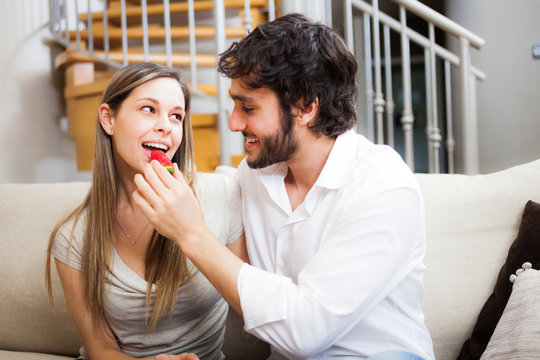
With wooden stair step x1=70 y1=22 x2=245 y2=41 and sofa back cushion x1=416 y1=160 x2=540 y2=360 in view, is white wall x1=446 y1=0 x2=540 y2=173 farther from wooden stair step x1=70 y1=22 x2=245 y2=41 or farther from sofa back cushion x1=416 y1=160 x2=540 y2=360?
sofa back cushion x1=416 y1=160 x2=540 y2=360

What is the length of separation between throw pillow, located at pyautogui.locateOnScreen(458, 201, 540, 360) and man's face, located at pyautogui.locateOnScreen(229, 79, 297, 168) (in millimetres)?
658

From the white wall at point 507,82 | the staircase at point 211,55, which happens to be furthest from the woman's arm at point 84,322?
the white wall at point 507,82

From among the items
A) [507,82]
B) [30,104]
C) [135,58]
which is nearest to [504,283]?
[135,58]

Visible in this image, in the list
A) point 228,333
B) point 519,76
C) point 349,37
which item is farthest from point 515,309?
point 519,76

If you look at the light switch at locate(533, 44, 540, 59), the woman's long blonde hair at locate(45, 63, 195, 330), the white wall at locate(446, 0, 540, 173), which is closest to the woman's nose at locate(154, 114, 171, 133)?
the woman's long blonde hair at locate(45, 63, 195, 330)

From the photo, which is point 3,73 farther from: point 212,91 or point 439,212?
point 439,212

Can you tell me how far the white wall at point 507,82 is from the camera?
15.3 feet

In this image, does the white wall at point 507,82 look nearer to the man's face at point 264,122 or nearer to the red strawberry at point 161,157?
the man's face at point 264,122

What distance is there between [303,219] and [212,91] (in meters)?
2.42

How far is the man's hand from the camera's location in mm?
1069

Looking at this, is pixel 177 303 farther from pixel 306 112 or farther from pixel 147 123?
pixel 306 112

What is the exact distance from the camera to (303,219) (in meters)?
1.23

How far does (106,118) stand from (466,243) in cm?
106

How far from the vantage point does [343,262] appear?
3.45 feet
